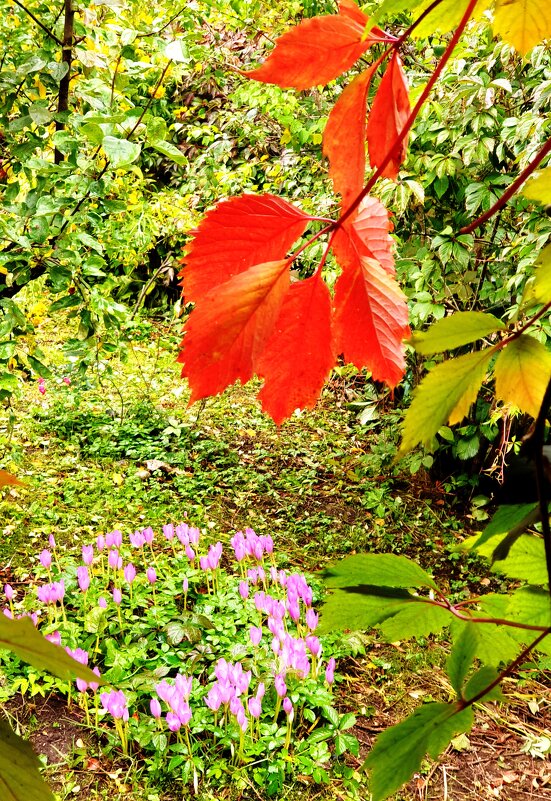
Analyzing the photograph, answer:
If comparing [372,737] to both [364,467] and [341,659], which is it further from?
[364,467]

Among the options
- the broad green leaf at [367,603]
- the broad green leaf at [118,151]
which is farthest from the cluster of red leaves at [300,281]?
the broad green leaf at [118,151]

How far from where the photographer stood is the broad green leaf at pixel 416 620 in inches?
14.3

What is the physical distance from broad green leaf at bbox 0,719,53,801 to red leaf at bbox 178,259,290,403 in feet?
0.62

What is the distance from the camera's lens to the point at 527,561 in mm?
366

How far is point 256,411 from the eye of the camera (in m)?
4.44

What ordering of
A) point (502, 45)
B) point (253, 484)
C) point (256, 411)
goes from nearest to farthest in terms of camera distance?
point (502, 45) < point (253, 484) < point (256, 411)

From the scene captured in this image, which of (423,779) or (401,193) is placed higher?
(401,193)

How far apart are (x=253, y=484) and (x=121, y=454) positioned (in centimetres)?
82

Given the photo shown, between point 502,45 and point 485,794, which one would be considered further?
point 502,45

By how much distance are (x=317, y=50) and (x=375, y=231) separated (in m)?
0.12

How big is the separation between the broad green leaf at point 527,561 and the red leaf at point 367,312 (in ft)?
0.39

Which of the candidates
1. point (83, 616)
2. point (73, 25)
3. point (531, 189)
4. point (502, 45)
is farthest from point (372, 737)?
point (502, 45)

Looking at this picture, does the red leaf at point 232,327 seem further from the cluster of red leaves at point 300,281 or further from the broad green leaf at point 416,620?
the broad green leaf at point 416,620

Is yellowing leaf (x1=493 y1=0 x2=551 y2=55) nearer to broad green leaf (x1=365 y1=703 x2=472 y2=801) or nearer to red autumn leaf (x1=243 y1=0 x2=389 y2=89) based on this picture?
red autumn leaf (x1=243 y1=0 x2=389 y2=89)
